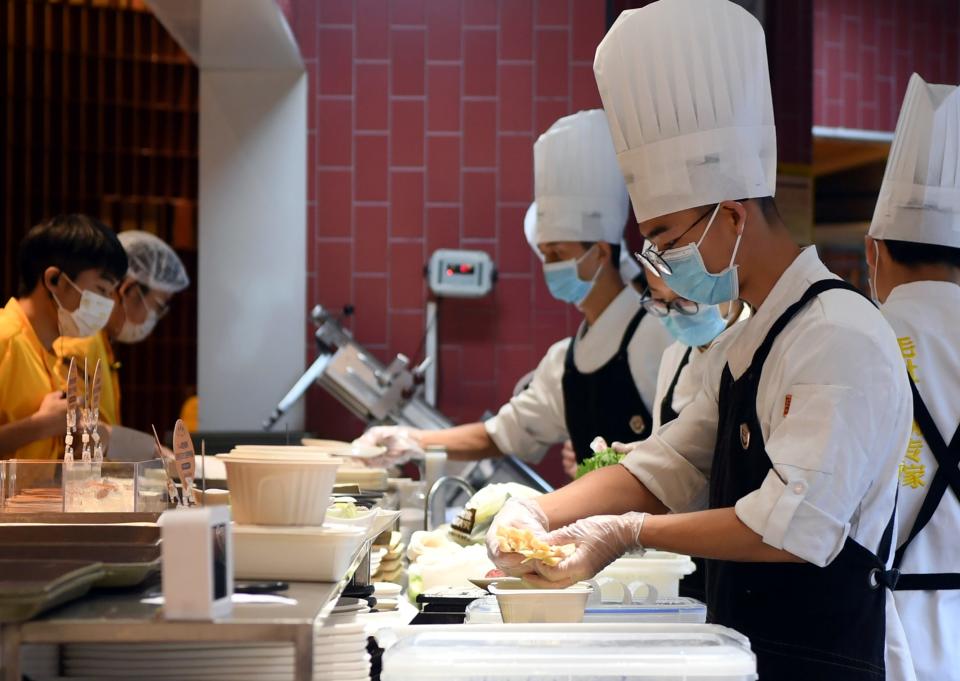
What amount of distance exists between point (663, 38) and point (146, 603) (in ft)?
4.83

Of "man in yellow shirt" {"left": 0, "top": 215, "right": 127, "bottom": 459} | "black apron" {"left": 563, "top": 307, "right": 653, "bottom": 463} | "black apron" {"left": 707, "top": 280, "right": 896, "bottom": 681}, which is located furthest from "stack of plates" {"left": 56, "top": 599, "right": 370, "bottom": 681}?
"black apron" {"left": 563, "top": 307, "right": 653, "bottom": 463}

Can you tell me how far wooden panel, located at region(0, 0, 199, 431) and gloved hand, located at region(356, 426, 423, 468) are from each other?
388 centimetres

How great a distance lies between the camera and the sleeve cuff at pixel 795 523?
1957 millimetres

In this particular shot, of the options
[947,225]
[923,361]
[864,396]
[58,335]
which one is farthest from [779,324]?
[58,335]

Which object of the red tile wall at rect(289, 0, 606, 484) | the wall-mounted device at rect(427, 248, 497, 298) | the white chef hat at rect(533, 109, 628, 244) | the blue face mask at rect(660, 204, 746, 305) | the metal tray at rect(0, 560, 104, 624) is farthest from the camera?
the red tile wall at rect(289, 0, 606, 484)

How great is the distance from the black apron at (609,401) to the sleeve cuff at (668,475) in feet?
5.23

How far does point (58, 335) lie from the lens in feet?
13.1

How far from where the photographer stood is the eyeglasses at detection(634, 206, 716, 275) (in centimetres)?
231

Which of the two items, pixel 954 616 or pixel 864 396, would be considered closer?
pixel 864 396

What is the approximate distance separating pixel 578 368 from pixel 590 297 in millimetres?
250

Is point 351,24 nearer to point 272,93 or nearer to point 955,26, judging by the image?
point 272,93

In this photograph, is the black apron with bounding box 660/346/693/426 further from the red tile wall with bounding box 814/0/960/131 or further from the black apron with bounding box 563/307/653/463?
the red tile wall with bounding box 814/0/960/131

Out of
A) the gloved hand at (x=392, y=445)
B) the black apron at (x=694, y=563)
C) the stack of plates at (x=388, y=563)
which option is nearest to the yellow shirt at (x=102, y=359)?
the gloved hand at (x=392, y=445)

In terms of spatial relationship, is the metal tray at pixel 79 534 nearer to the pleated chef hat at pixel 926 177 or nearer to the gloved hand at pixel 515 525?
the gloved hand at pixel 515 525
